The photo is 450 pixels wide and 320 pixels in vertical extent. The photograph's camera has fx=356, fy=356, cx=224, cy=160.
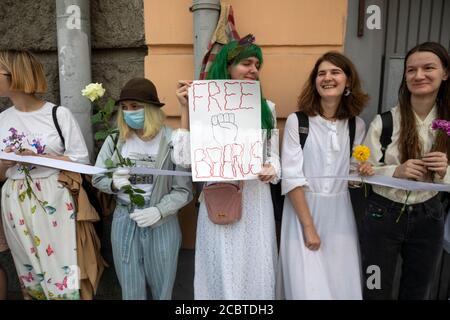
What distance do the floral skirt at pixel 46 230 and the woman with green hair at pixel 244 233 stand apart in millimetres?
871

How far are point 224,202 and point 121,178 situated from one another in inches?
24.7

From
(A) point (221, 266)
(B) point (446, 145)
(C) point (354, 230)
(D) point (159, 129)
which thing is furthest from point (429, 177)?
(D) point (159, 129)

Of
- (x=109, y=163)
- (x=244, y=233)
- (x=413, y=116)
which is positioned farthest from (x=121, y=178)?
(x=413, y=116)

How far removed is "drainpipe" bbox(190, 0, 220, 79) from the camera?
95.9 inches

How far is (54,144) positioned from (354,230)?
193 cm

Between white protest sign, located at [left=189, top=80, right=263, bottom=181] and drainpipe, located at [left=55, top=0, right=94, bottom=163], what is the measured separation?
→ 3.98 ft

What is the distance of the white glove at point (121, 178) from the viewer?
2096mm

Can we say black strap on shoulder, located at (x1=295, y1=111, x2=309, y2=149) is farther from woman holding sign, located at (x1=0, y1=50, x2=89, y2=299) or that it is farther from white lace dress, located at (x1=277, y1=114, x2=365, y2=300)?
woman holding sign, located at (x1=0, y1=50, x2=89, y2=299)

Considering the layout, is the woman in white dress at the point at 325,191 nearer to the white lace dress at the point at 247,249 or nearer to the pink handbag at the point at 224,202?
the white lace dress at the point at 247,249

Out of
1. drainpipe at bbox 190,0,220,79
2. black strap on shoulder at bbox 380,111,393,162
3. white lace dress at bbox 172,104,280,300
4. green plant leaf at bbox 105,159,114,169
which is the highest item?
drainpipe at bbox 190,0,220,79

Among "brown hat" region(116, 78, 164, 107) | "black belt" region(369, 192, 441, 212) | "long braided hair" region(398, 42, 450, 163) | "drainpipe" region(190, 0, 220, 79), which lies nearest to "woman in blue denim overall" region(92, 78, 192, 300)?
"brown hat" region(116, 78, 164, 107)

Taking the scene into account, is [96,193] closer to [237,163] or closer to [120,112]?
[120,112]

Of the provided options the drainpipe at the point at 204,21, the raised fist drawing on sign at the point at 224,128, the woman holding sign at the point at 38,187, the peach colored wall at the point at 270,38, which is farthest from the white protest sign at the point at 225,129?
the woman holding sign at the point at 38,187

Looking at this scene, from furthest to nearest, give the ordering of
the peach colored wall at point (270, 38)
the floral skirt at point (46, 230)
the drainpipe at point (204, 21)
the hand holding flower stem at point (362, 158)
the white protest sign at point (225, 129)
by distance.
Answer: the peach colored wall at point (270, 38), the drainpipe at point (204, 21), the floral skirt at point (46, 230), the white protest sign at point (225, 129), the hand holding flower stem at point (362, 158)
